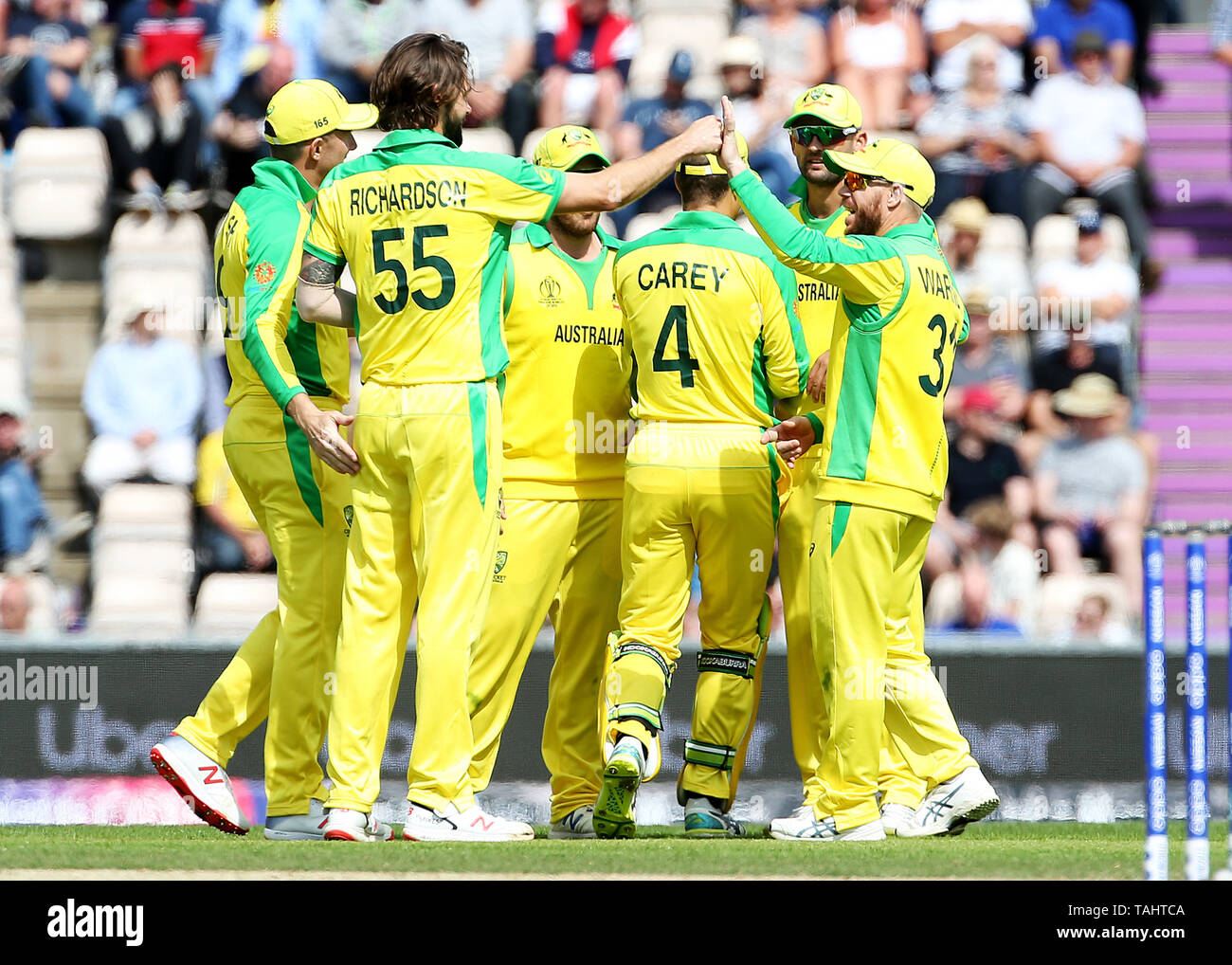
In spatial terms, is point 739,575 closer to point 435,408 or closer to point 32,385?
point 435,408

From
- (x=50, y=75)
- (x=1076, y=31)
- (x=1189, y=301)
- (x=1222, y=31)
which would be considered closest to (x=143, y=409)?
(x=50, y=75)

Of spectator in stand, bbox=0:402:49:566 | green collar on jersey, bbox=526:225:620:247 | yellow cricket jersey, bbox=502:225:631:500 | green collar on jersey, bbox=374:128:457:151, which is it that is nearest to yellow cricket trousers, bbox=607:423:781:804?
yellow cricket jersey, bbox=502:225:631:500

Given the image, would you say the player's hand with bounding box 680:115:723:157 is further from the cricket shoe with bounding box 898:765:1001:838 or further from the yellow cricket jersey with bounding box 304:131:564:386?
the cricket shoe with bounding box 898:765:1001:838

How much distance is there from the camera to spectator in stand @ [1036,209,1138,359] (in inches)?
453

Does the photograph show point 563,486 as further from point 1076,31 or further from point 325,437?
point 1076,31

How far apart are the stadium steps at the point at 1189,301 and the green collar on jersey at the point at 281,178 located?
20.6ft

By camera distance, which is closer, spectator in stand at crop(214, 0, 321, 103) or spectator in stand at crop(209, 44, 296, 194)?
spectator in stand at crop(209, 44, 296, 194)

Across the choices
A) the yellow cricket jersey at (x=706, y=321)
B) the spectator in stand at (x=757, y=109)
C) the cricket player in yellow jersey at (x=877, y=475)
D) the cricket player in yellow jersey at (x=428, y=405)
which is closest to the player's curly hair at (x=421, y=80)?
the cricket player in yellow jersey at (x=428, y=405)

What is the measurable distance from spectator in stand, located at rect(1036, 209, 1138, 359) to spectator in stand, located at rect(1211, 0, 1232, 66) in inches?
109

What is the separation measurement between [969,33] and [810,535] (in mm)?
6487

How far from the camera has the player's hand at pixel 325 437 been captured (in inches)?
258

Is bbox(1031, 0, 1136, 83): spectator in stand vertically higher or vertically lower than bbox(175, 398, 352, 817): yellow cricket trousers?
higher

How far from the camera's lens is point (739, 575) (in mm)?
7359

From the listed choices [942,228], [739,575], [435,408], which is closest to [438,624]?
[435,408]
